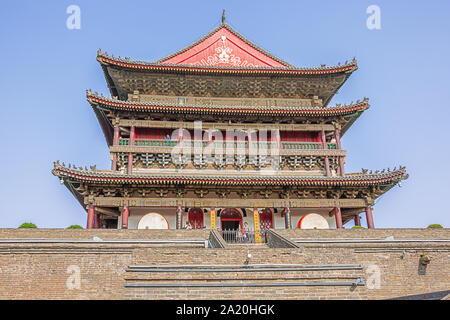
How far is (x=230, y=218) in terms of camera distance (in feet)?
74.9

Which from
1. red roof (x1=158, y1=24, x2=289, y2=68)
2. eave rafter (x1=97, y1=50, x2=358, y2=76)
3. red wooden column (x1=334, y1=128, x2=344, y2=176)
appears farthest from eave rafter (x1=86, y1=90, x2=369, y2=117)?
red roof (x1=158, y1=24, x2=289, y2=68)

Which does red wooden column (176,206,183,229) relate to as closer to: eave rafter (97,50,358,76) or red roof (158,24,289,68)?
eave rafter (97,50,358,76)

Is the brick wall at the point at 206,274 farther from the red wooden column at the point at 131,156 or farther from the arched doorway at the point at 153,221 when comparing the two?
the red wooden column at the point at 131,156

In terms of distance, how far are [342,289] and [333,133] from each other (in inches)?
725

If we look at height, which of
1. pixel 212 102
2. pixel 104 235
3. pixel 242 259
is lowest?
pixel 242 259

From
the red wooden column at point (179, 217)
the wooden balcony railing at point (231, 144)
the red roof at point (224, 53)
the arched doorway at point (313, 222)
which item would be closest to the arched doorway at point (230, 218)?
the red wooden column at point (179, 217)

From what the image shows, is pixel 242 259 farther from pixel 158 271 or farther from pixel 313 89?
pixel 313 89

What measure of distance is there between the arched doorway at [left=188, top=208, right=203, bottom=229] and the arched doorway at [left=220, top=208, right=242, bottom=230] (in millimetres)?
1306

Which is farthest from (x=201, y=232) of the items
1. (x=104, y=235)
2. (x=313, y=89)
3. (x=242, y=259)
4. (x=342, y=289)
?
(x=313, y=89)

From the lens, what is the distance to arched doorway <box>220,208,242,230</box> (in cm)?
2270

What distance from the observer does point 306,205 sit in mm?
21531

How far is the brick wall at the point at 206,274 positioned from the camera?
8219mm

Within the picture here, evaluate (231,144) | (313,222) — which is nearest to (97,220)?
(231,144)

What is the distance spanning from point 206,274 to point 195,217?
47.2 ft
